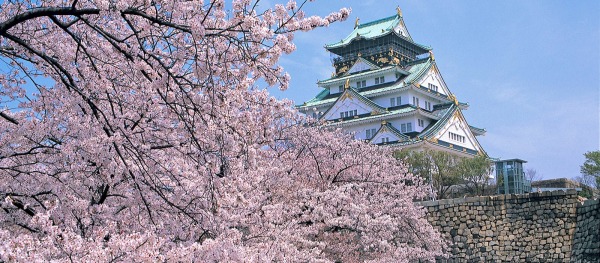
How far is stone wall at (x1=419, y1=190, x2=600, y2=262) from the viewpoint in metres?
18.5

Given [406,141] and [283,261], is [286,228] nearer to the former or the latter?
[283,261]

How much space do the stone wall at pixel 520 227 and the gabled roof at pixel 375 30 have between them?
30089 millimetres

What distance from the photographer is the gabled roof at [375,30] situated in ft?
164

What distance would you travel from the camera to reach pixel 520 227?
65.4 ft

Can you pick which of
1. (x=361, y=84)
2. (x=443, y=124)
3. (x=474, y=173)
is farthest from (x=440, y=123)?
(x=474, y=173)

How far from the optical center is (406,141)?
41156mm

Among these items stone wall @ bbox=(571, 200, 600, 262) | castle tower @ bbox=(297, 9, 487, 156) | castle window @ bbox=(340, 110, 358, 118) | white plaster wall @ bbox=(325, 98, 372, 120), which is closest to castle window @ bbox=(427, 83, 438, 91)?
castle tower @ bbox=(297, 9, 487, 156)

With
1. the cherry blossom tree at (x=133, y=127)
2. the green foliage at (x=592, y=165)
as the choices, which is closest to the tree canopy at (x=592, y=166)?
the green foliage at (x=592, y=165)

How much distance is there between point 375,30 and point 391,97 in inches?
319

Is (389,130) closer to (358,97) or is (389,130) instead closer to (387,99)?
(358,97)

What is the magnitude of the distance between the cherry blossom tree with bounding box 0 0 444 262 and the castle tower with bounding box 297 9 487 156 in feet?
109

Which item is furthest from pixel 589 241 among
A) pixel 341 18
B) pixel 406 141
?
pixel 406 141

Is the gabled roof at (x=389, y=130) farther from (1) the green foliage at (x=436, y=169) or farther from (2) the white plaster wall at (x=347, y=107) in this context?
(1) the green foliage at (x=436, y=169)

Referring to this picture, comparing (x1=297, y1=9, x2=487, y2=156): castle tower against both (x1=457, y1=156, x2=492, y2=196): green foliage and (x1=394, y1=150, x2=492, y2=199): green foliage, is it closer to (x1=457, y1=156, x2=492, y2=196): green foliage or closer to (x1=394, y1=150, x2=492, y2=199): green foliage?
(x1=394, y1=150, x2=492, y2=199): green foliage
